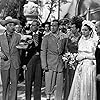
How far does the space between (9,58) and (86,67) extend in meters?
1.58

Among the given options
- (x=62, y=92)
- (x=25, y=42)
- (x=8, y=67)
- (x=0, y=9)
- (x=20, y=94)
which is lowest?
(x=20, y=94)

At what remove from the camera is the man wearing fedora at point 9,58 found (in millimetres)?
5188

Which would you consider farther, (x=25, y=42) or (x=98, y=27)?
(x=25, y=42)

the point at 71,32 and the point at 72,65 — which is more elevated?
the point at 71,32

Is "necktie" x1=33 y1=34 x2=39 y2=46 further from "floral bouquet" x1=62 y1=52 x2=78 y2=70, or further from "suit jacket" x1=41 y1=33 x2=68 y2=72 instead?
"floral bouquet" x1=62 y1=52 x2=78 y2=70

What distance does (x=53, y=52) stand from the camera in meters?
5.23

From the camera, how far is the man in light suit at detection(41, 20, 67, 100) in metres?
5.18

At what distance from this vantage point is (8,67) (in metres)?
5.24

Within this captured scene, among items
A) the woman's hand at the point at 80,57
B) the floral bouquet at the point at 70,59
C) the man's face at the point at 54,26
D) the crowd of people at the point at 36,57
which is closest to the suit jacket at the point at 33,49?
the crowd of people at the point at 36,57

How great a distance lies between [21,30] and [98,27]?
2379 millimetres

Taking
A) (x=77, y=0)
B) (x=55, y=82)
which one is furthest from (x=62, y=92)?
(x=77, y=0)

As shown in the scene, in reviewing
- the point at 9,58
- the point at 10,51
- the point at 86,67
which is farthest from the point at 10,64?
the point at 86,67

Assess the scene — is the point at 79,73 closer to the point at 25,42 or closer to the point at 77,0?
the point at 25,42

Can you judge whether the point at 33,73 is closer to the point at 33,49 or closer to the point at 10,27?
the point at 33,49
